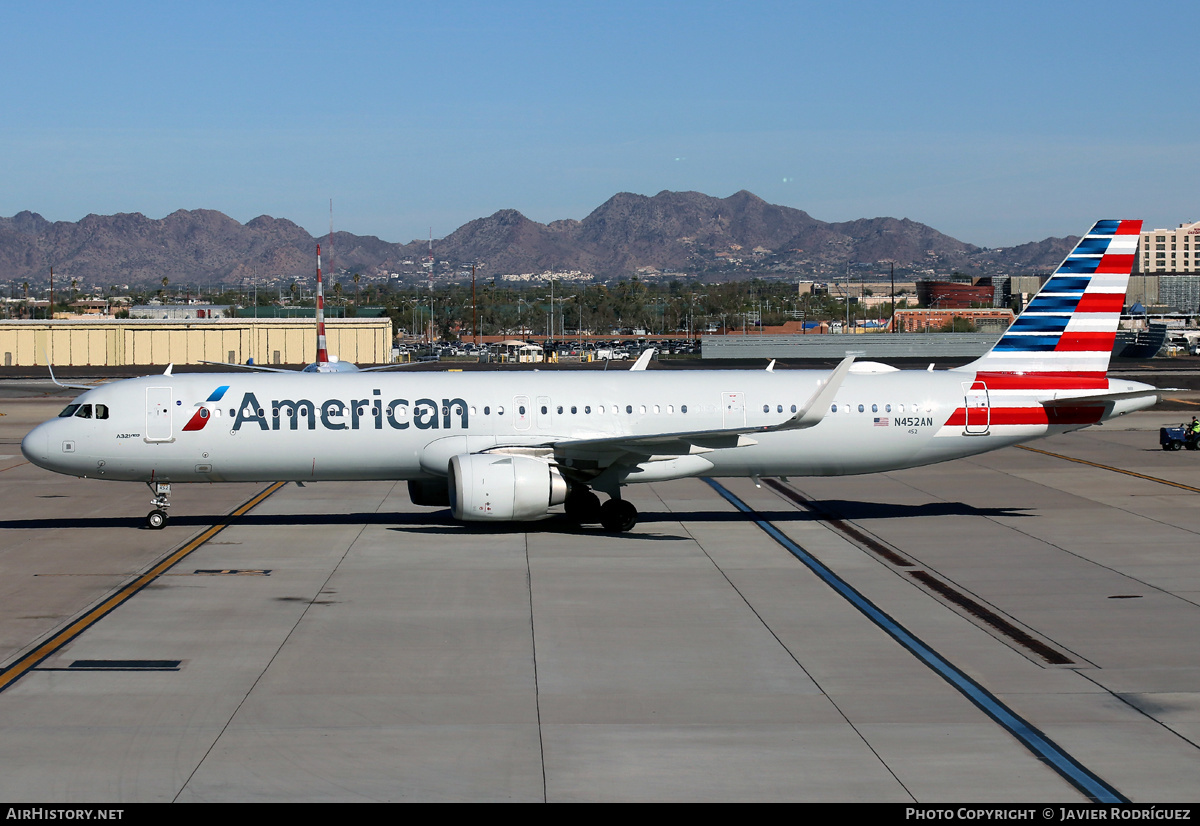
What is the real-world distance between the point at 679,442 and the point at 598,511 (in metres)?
2.93

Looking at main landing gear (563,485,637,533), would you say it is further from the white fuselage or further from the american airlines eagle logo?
the american airlines eagle logo

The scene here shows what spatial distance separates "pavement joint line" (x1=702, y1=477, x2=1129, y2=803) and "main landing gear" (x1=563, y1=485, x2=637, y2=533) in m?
4.19

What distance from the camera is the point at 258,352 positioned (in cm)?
12356

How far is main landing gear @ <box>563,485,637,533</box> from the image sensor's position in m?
27.1

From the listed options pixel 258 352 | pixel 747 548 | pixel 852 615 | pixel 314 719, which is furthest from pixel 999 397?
pixel 258 352

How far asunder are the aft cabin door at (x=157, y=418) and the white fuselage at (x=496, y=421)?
0.08 feet

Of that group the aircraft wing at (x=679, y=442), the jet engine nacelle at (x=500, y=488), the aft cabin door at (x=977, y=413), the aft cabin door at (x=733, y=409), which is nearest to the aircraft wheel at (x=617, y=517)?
the aircraft wing at (x=679, y=442)

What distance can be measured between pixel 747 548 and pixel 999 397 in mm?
8256

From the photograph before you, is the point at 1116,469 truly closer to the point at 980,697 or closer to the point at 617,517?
the point at 617,517

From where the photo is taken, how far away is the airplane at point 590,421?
26.6m

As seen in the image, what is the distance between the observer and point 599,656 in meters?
16.9

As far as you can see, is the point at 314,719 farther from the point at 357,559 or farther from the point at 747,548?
the point at 747,548

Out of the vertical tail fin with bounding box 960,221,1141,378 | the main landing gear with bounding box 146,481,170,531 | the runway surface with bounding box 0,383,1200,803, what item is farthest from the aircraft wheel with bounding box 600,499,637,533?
the main landing gear with bounding box 146,481,170,531

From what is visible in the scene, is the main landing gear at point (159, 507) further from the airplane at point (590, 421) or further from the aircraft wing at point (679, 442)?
the aircraft wing at point (679, 442)
